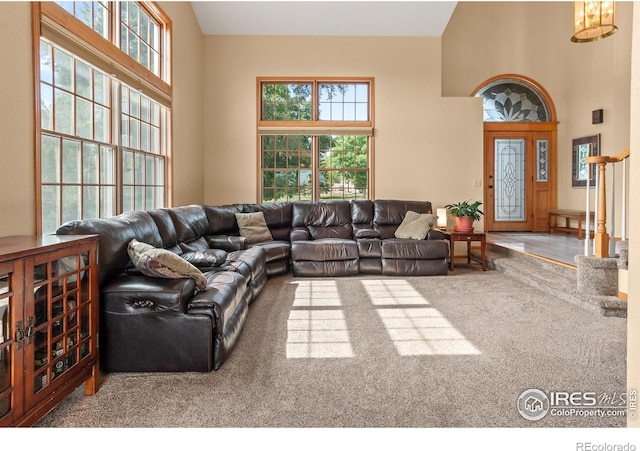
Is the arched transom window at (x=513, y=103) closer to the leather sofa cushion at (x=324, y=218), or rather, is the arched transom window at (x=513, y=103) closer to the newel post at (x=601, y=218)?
the leather sofa cushion at (x=324, y=218)

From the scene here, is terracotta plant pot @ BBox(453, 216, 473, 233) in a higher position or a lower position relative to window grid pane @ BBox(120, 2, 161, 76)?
lower

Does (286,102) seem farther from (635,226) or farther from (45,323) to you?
(635,226)

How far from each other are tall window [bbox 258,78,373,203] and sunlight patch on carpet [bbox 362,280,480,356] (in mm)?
2951

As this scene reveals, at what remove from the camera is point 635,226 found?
1.37 m

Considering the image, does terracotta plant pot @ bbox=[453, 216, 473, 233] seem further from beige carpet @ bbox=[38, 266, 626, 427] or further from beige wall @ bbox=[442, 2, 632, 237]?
beige wall @ bbox=[442, 2, 632, 237]

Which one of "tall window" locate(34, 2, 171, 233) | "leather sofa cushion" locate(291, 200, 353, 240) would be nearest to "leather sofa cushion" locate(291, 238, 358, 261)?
"leather sofa cushion" locate(291, 200, 353, 240)

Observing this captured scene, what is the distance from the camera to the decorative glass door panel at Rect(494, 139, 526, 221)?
8.16 m

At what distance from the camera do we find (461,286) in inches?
192

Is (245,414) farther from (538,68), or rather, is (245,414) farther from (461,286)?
(538,68)

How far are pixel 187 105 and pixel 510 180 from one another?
5.88 meters

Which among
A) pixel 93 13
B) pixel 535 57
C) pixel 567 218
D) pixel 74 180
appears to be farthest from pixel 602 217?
pixel 535 57

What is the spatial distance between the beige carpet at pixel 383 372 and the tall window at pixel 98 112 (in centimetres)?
154
